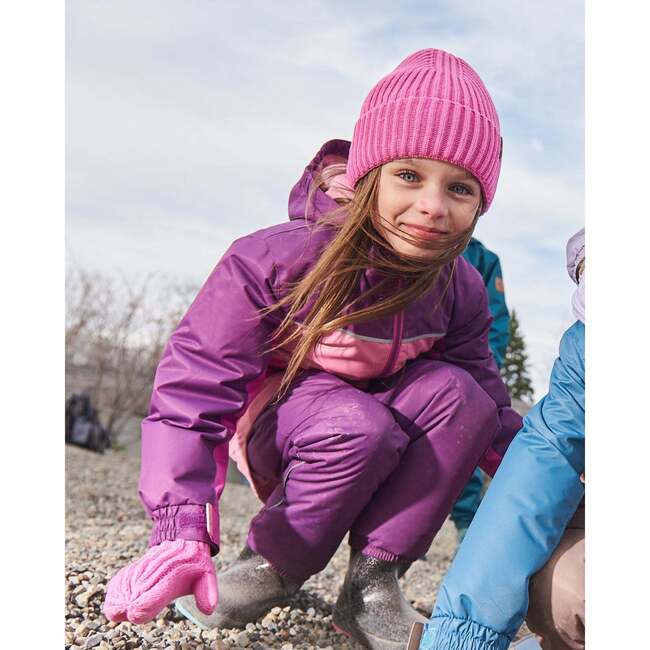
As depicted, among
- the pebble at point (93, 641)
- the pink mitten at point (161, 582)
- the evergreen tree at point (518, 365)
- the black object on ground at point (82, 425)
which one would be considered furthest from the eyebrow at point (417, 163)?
the black object on ground at point (82, 425)

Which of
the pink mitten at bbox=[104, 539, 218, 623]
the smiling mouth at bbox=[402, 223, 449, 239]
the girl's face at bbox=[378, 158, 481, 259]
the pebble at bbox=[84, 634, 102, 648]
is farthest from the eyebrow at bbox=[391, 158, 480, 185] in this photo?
the pebble at bbox=[84, 634, 102, 648]

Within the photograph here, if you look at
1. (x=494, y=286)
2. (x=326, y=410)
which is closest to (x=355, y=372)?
(x=326, y=410)

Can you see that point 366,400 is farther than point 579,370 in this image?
Yes

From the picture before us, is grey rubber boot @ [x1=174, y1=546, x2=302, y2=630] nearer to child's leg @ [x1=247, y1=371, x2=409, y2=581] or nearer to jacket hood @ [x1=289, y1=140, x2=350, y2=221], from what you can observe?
child's leg @ [x1=247, y1=371, x2=409, y2=581]

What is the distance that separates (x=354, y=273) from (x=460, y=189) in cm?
27

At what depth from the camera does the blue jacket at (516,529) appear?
1272mm

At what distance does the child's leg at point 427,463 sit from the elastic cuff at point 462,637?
21.4 inches

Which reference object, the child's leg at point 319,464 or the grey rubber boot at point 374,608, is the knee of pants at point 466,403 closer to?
the child's leg at point 319,464
